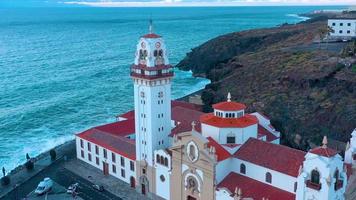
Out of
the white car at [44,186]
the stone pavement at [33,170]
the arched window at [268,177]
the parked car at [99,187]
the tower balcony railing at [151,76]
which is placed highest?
the tower balcony railing at [151,76]

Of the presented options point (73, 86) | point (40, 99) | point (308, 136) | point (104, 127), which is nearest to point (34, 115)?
point (40, 99)

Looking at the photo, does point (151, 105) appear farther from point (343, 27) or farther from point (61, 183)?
point (343, 27)

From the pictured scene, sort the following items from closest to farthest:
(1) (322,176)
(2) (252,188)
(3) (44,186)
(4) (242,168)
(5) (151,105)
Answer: (1) (322,176)
(2) (252,188)
(4) (242,168)
(5) (151,105)
(3) (44,186)

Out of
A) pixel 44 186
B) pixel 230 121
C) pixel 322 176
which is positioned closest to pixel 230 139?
pixel 230 121

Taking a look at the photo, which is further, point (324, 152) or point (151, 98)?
point (151, 98)

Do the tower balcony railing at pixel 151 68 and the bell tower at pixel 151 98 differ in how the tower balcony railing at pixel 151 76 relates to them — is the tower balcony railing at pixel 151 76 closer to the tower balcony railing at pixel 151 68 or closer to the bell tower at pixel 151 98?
the bell tower at pixel 151 98

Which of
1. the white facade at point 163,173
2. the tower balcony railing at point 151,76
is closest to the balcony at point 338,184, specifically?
the white facade at point 163,173

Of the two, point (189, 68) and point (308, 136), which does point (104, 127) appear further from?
point (189, 68)
